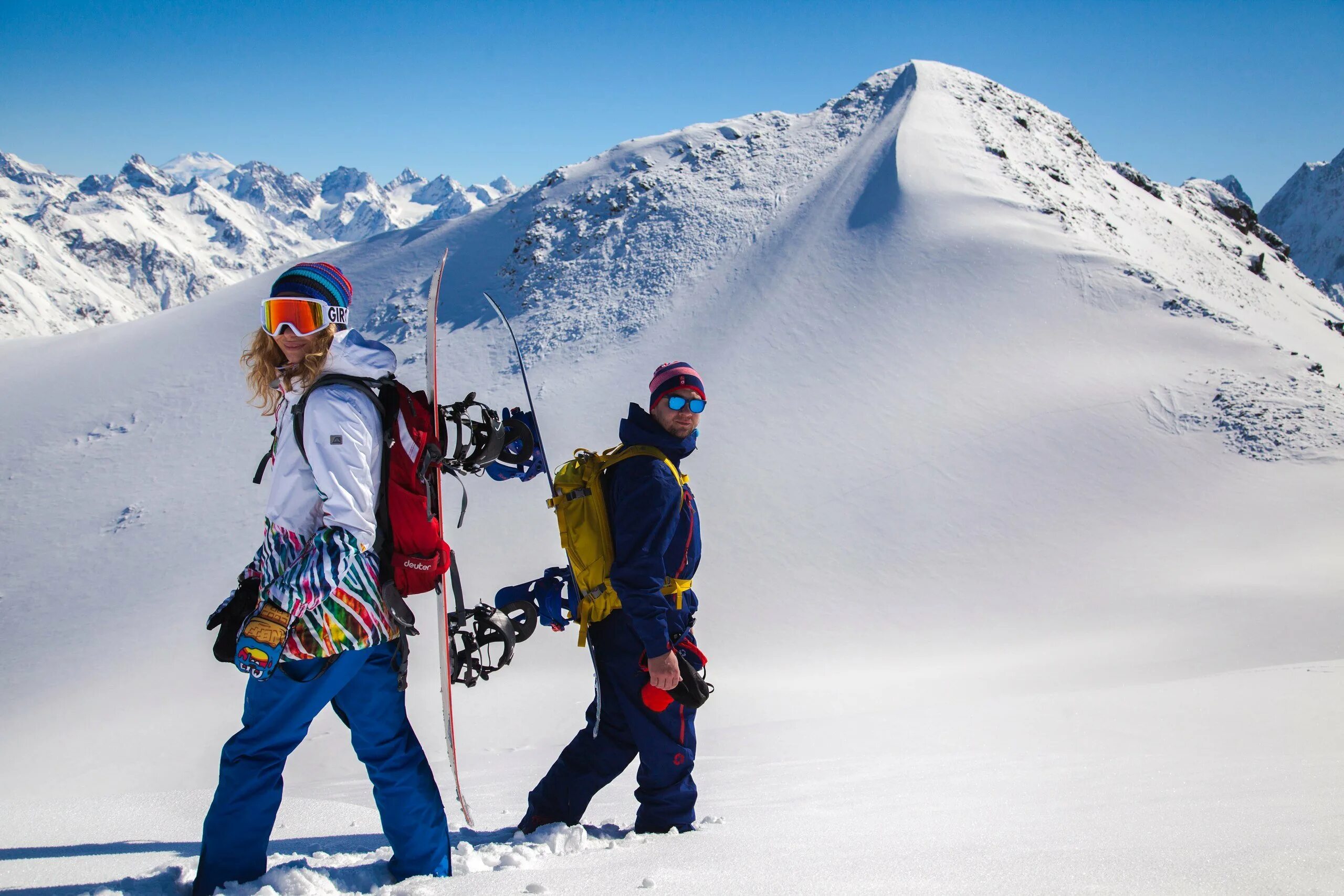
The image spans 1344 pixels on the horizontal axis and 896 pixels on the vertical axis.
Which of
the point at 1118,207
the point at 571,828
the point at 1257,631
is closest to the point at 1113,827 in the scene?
the point at 571,828

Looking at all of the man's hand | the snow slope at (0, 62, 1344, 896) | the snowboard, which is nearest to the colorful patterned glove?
the snowboard

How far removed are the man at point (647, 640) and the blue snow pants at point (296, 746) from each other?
2.27 ft

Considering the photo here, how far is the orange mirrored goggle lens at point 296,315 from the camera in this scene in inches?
103

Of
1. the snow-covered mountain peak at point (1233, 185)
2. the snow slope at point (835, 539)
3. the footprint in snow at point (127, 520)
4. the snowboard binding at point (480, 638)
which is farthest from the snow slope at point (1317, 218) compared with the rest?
the snowboard binding at point (480, 638)


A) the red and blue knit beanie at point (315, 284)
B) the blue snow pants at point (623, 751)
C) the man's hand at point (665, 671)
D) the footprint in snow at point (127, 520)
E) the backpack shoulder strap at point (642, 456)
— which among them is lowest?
the blue snow pants at point (623, 751)

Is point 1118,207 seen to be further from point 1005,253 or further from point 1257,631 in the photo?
point 1257,631

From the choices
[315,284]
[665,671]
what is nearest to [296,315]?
[315,284]

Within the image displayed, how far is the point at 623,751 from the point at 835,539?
835cm

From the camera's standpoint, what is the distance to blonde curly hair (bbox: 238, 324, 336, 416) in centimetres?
263

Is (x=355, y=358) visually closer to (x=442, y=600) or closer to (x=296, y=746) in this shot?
(x=442, y=600)

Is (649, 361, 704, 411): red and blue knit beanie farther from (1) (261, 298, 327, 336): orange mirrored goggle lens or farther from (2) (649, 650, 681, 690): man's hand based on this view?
(1) (261, 298, 327, 336): orange mirrored goggle lens

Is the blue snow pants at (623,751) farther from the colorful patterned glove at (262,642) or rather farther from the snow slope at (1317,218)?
the snow slope at (1317,218)

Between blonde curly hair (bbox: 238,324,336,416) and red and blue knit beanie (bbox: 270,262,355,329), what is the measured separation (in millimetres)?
104

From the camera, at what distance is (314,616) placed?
8.05 ft
